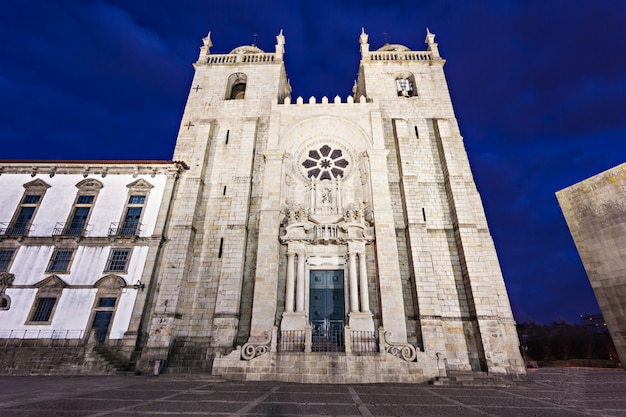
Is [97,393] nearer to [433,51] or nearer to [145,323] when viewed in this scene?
[145,323]

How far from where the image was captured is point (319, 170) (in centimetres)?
1838

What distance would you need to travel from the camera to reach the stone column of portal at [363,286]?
13.4 metres

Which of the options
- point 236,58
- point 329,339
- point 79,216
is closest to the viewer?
point 329,339

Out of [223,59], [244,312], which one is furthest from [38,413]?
[223,59]

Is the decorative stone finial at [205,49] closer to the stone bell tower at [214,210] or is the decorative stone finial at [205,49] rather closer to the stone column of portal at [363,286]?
the stone bell tower at [214,210]

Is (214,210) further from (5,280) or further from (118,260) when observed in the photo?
(5,280)

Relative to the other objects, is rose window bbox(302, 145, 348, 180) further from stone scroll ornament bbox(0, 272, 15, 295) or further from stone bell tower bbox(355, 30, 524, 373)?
stone scroll ornament bbox(0, 272, 15, 295)

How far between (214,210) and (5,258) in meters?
11.7

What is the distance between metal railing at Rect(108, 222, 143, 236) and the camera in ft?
52.0

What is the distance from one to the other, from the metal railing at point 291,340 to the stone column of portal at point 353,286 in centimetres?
277

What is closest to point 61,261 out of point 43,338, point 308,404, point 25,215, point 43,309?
point 43,309

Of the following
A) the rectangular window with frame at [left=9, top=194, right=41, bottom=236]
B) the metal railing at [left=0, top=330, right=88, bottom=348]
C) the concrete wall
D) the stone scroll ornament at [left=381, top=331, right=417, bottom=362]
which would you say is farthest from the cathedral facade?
the concrete wall

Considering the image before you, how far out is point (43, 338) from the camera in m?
13.6

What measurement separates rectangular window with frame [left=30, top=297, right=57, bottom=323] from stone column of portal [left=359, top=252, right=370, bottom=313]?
620 inches
